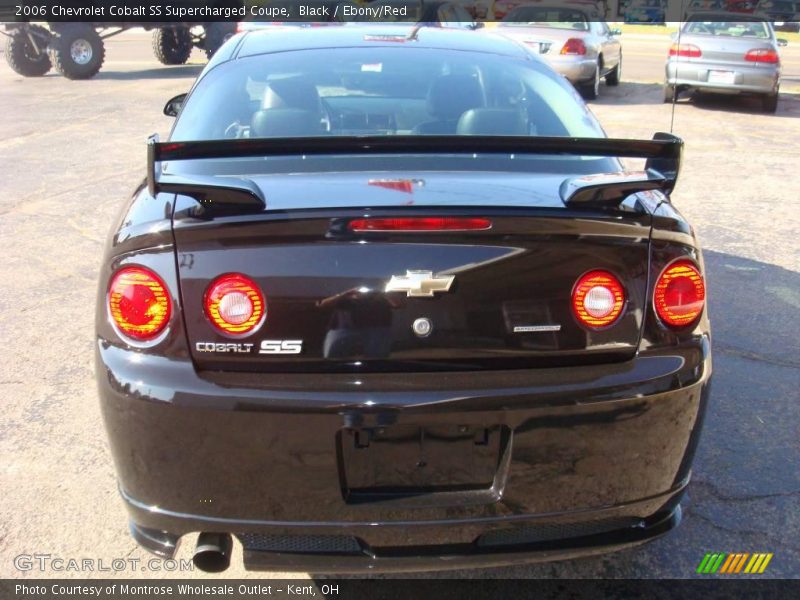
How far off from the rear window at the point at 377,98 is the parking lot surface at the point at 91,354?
4.71 ft

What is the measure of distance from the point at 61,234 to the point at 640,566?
201 inches

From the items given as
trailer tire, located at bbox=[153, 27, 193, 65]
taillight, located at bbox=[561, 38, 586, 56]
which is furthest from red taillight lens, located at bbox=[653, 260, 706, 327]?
trailer tire, located at bbox=[153, 27, 193, 65]

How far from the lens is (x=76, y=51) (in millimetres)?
15812

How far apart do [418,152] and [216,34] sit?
55.2 ft

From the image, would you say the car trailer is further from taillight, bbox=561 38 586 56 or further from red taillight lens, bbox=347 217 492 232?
red taillight lens, bbox=347 217 492 232

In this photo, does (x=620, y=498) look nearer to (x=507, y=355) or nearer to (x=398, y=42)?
(x=507, y=355)

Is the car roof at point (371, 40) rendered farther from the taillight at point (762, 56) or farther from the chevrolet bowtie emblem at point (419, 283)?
the taillight at point (762, 56)

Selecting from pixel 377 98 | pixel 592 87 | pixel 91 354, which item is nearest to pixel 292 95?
pixel 377 98

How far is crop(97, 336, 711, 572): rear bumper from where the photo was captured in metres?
2.12

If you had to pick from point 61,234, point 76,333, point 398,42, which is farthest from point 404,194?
point 61,234

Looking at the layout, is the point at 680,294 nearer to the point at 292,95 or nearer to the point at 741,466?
the point at 741,466

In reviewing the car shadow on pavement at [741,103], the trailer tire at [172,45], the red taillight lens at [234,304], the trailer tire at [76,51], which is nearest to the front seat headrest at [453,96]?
the red taillight lens at [234,304]

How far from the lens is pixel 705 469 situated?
130 inches

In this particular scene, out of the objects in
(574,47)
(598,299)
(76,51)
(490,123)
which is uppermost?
(490,123)
